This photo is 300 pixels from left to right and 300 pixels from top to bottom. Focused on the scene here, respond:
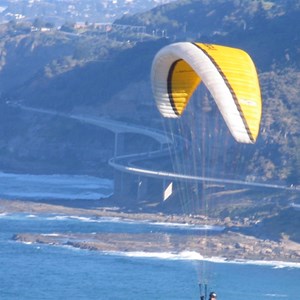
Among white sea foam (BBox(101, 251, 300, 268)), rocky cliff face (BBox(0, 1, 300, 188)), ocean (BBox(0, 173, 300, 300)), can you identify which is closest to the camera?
ocean (BBox(0, 173, 300, 300))

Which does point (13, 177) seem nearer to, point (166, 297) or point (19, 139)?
point (19, 139)

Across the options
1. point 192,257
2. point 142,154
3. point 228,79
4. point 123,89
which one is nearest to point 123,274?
point 192,257

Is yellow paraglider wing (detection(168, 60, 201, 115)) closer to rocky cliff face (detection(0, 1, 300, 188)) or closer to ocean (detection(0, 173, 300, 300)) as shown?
ocean (detection(0, 173, 300, 300))

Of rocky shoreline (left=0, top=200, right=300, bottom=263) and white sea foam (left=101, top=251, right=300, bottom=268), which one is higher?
rocky shoreline (left=0, top=200, right=300, bottom=263)

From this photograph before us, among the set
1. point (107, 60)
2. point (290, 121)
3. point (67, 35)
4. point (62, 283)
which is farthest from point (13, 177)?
point (67, 35)

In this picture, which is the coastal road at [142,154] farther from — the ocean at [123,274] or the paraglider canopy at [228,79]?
the paraglider canopy at [228,79]

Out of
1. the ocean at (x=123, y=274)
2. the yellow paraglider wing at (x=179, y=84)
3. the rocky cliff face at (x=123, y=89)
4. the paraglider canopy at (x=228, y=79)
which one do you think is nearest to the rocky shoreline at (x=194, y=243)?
the ocean at (x=123, y=274)

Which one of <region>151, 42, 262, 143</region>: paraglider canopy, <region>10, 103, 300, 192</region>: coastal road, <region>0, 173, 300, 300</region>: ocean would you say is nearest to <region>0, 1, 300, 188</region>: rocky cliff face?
<region>10, 103, 300, 192</region>: coastal road

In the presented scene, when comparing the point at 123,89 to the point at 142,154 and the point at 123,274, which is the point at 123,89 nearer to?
the point at 142,154
